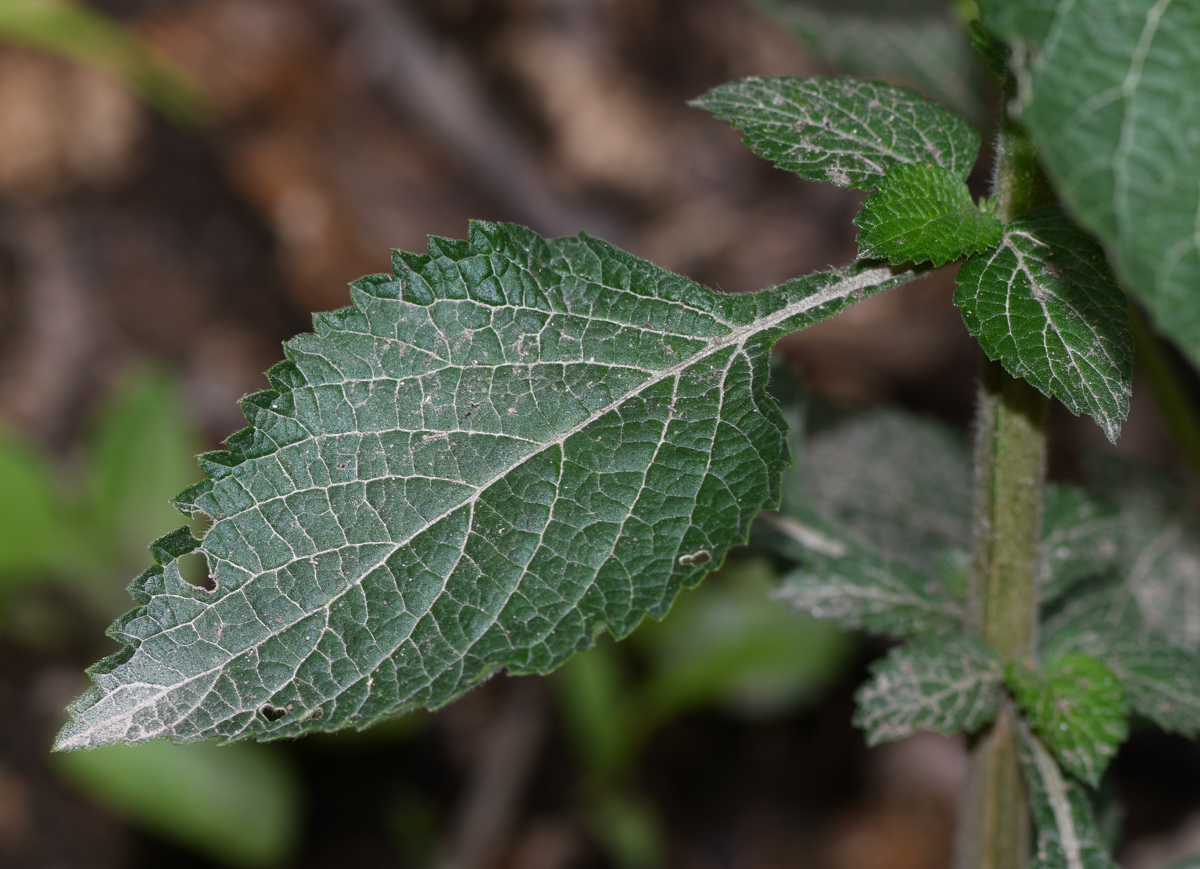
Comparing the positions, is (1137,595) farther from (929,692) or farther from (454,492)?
(454,492)

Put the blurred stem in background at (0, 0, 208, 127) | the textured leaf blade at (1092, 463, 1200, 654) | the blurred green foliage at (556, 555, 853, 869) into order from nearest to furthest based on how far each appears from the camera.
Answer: the textured leaf blade at (1092, 463, 1200, 654)
the blurred green foliage at (556, 555, 853, 869)
the blurred stem in background at (0, 0, 208, 127)

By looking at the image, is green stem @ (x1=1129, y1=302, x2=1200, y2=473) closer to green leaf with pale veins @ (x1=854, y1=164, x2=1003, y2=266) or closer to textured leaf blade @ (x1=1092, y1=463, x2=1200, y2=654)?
textured leaf blade @ (x1=1092, y1=463, x2=1200, y2=654)

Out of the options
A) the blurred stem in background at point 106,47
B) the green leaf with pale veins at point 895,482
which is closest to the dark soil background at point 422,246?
the blurred stem in background at point 106,47

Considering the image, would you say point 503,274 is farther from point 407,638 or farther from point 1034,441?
point 1034,441

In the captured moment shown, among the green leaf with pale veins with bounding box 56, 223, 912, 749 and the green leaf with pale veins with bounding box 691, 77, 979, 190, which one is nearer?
the green leaf with pale veins with bounding box 56, 223, 912, 749

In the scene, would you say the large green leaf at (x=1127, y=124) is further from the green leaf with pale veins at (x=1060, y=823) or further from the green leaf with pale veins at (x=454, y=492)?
the green leaf with pale veins at (x=1060, y=823)

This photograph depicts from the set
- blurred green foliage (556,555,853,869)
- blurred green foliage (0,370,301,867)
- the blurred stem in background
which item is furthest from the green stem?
the blurred stem in background
